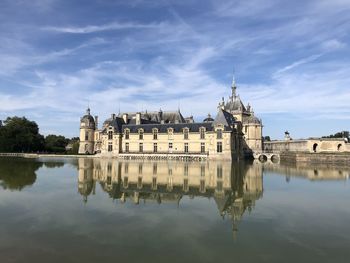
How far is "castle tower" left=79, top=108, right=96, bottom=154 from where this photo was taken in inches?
2559

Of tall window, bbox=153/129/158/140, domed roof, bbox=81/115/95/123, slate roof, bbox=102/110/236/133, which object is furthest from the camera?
domed roof, bbox=81/115/95/123

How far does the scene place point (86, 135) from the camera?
65188 mm

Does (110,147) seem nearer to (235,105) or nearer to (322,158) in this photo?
(235,105)

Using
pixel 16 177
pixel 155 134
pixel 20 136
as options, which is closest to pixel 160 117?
pixel 155 134

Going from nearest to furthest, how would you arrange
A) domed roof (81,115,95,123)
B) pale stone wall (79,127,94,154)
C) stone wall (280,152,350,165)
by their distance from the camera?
stone wall (280,152,350,165) → pale stone wall (79,127,94,154) → domed roof (81,115,95,123)

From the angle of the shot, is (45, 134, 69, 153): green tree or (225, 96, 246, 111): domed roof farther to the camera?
(45, 134, 69, 153): green tree

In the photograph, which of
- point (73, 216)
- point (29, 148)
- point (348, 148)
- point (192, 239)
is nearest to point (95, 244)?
point (192, 239)

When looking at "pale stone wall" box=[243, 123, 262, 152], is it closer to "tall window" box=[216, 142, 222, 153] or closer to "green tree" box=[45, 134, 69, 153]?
"tall window" box=[216, 142, 222, 153]

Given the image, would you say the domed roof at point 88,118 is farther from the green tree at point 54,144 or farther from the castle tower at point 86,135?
the green tree at point 54,144

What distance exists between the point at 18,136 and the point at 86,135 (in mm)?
13161

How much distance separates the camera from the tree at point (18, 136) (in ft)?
210

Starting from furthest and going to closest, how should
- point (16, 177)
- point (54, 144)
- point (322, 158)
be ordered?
point (54, 144) < point (322, 158) < point (16, 177)

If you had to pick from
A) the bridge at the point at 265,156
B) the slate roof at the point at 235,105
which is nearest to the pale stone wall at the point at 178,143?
the bridge at the point at 265,156

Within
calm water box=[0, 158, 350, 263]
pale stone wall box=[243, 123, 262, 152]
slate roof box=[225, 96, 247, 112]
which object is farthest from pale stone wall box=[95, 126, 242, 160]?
calm water box=[0, 158, 350, 263]
